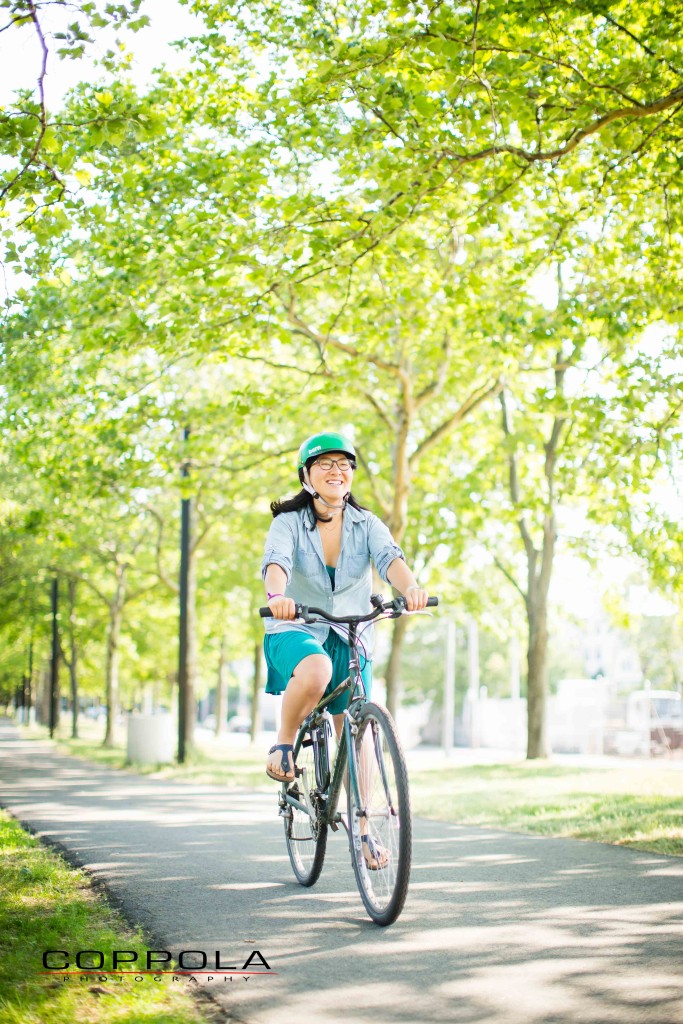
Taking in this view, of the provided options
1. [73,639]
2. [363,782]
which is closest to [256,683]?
[73,639]

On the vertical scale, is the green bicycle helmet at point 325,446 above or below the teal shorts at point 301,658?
above

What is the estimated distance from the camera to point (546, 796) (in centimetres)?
1233

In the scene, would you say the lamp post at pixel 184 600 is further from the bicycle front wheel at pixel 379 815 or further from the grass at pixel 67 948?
the bicycle front wheel at pixel 379 815

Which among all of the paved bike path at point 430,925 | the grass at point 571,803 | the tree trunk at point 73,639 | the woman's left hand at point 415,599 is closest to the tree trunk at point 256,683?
the tree trunk at point 73,639

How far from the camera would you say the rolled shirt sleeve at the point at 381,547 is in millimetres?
5184

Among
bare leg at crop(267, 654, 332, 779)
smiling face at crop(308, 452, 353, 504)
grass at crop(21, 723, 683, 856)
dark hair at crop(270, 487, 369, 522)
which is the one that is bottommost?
grass at crop(21, 723, 683, 856)

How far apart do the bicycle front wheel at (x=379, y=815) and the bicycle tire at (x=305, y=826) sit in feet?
1.58

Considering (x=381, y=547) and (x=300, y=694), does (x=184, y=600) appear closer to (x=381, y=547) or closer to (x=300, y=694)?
(x=381, y=547)

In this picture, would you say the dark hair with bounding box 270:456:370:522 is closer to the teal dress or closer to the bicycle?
the teal dress

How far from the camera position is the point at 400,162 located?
31.0 ft

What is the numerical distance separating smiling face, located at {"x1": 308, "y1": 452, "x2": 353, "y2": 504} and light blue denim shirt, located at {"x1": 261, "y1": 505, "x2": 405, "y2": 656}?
6.4 inches

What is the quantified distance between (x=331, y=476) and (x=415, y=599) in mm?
818

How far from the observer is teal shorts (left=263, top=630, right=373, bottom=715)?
16.0 ft

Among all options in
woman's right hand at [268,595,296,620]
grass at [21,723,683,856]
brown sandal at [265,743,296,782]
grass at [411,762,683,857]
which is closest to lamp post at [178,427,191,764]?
grass at [21,723,683,856]
